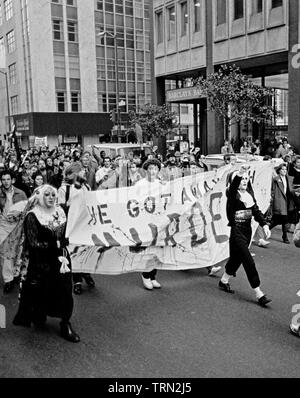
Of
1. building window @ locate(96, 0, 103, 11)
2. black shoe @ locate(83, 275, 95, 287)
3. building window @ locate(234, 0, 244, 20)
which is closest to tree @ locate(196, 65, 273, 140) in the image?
building window @ locate(234, 0, 244, 20)

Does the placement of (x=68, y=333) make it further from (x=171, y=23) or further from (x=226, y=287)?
(x=171, y=23)

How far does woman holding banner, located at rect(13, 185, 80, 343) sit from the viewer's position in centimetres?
496

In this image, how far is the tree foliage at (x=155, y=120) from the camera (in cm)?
2759

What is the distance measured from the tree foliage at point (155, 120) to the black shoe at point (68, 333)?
22.9 meters

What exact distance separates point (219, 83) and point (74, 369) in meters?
16.9

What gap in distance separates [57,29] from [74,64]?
12.2 ft

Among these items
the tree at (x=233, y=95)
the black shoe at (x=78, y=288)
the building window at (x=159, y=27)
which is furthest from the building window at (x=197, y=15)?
the black shoe at (x=78, y=288)

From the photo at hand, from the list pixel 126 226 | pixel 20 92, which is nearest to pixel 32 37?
pixel 20 92

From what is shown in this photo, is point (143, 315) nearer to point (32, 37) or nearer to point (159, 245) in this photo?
point (159, 245)

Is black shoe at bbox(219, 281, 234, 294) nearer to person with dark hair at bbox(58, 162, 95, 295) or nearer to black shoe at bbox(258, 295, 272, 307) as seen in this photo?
black shoe at bbox(258, 295, 272, 307)

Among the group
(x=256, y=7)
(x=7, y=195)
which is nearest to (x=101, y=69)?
(x=256, y=7)

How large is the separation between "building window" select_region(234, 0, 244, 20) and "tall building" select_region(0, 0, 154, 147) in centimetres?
2225

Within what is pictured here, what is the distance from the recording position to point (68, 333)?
5.00 meters

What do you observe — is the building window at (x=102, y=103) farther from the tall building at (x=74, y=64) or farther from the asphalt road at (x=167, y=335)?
the asphalt road at (x=167, y=335)
